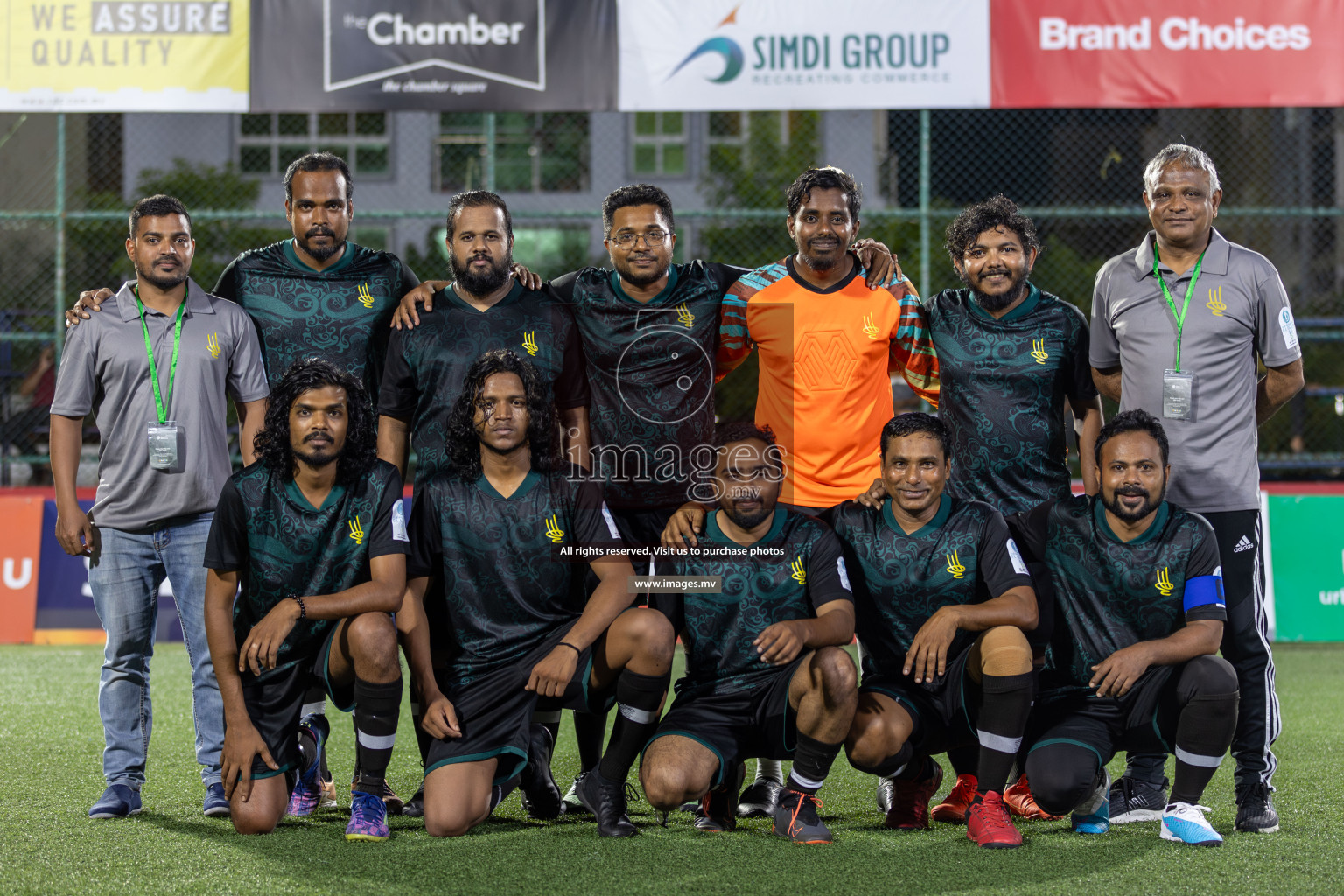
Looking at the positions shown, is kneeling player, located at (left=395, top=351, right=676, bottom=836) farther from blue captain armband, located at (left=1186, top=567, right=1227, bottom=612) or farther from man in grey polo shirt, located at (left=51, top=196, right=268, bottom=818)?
blue captain armband, located at (left=1186, top=567, right=1227, bottom=612)

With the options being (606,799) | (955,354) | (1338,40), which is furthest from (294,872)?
(1338,40)

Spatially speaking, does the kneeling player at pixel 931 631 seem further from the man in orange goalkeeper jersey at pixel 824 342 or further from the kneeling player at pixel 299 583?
the kneeling player at pixel 299 583

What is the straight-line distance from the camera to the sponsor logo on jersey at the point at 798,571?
4.21m

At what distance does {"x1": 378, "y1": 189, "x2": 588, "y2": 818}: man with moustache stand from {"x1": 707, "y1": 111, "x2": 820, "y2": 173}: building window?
15812mm

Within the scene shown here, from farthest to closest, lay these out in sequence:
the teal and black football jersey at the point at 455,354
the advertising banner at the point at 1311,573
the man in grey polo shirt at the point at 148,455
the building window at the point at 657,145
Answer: the building window at the point at 657,145 → the advertising banner at the point at 1311,573 → the teal and black football jersey at the point at 455,354 → the man in grey polo shirt at the point at 148,455

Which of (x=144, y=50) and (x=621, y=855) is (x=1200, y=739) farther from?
(x=144, y=50)

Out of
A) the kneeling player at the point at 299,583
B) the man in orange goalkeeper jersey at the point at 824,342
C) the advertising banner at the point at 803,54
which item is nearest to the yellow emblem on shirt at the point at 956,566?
the man in orange goalkeeper jersey at the point at 824,342

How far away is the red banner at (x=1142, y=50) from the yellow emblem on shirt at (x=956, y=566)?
19.1 ft

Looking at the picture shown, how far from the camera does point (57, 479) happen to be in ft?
15.0

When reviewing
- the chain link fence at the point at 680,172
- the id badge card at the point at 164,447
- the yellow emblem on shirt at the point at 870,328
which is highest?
the chain link fence at the point at 680,172

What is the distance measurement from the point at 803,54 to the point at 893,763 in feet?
20.8

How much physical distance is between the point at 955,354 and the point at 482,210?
1822 millimetres

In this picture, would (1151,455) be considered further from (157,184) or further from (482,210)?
(157,184)

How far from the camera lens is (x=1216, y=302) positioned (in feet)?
14.8
